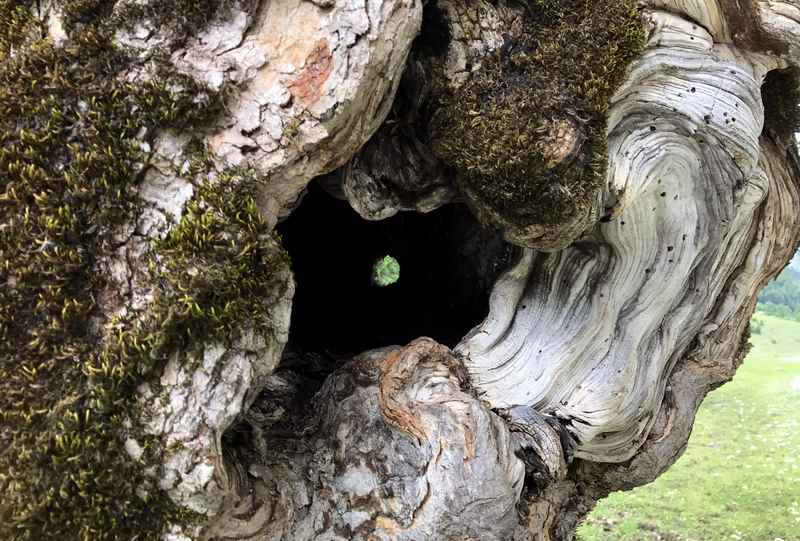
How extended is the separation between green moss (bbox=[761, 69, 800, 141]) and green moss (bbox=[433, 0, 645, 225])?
53.9 inches

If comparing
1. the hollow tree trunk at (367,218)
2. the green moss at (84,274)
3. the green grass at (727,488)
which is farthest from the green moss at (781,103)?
the green grass at (727,488)

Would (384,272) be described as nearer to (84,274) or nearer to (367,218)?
(367,218)

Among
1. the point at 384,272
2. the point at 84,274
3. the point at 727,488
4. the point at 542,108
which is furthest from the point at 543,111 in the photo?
the point at 727,488

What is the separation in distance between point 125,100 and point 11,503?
1411 mm

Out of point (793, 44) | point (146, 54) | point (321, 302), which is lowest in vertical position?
point (321, 302)

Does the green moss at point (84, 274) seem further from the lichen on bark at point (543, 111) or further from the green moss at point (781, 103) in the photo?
the green moss at point (781, 103)

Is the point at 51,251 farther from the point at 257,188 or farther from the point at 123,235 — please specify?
the point at 257,188

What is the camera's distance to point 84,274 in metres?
1.99

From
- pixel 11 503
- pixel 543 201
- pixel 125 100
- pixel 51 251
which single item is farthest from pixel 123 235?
pixel 543 201

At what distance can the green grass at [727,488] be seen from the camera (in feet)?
23.9

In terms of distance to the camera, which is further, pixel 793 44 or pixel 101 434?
pixel 793 44

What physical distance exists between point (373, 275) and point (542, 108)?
12.5 feet

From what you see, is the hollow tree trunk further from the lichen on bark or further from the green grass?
the green grass

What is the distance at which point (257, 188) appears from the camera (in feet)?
6.98
